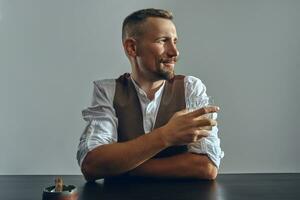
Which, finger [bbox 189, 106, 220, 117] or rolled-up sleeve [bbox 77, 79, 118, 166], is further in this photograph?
rolled-up sleeve [bbox 77, 79, 118, 166]

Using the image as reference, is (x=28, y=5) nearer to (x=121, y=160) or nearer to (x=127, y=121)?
(x=127, y=121)

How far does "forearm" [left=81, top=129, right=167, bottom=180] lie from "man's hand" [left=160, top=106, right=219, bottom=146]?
3 centimetres

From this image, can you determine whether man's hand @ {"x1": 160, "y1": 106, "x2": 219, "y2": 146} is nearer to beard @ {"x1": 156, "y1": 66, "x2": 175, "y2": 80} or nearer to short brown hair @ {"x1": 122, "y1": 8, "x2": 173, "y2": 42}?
beard @ {"x1": 156, "y1": 66, "x2": 175, "y2": 80}

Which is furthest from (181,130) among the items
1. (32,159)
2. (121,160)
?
(32,159)

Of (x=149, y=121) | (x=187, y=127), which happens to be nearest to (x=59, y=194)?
(x=187, y=127)

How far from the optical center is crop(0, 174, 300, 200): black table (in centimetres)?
103

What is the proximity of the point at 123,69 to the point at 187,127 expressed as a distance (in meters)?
0.94

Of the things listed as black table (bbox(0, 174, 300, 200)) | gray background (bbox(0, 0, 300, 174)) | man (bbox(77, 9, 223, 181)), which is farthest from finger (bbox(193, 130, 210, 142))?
gray background (bbox(0, 0, 300, 174))

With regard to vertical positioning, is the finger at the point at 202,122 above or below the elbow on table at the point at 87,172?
above

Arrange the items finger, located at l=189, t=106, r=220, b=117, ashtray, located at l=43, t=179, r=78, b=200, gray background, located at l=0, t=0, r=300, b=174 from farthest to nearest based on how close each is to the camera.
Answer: gray background, located at l=0, t=0, r=300, b=174, finger, located at l=189, t=106, r=220, b=117, ashtray, located at l=43, t=179, r=78, b=200

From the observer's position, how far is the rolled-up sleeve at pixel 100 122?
4.19ft

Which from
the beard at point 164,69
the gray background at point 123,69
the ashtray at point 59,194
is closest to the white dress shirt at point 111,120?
the beard at point 164,69

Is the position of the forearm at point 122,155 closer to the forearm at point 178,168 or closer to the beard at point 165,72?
the forearm at point 178,168

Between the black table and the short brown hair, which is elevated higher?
the short brown hair
